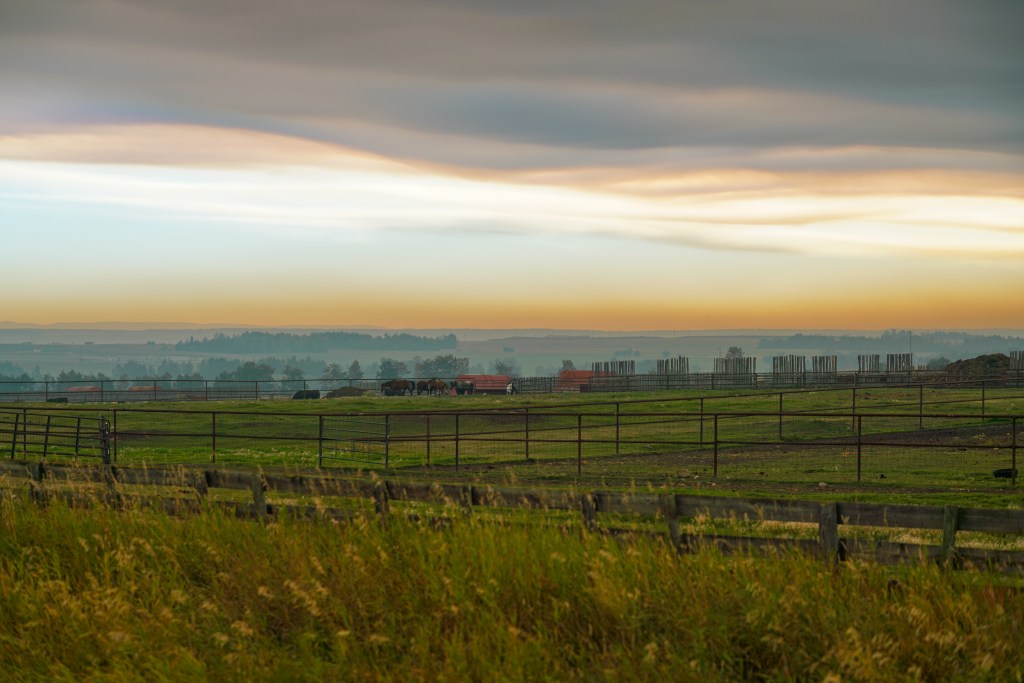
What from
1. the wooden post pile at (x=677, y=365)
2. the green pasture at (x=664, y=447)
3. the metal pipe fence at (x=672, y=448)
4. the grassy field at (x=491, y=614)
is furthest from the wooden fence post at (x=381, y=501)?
the wooden post pile at (x=677, y=365)

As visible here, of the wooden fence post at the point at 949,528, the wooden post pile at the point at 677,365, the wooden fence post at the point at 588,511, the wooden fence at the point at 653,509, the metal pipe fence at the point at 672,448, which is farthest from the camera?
the wooden post pile at the point at 677,365

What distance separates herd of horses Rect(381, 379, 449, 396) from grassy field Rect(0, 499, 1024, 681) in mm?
79377

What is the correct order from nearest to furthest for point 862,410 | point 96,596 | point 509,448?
point 96,596 → point 509,448 → point 862,410

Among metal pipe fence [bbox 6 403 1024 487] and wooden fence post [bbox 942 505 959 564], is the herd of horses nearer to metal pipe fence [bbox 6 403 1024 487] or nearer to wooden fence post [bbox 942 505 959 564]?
metal pipe fence [bbox 6 403 1024 487]

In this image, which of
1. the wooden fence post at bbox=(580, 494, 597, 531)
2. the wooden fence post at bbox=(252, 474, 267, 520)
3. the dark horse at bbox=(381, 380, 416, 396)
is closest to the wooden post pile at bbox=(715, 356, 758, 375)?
the dark horse at bbox=(381, 380, 416, 396)

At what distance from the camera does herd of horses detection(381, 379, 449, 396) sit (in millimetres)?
92375

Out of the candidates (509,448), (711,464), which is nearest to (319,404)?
(509,448)

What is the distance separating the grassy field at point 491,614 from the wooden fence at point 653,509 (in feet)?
1.26

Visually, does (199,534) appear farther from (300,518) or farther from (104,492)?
(104,492)

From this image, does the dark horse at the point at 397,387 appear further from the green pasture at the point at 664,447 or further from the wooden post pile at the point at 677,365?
the green pasture at the point at 664,447

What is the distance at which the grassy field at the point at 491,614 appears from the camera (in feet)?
27.6

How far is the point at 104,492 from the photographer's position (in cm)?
1430

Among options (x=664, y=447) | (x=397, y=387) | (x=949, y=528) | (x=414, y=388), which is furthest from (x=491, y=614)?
(x=397, y=387)

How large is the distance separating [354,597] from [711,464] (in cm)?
2347
